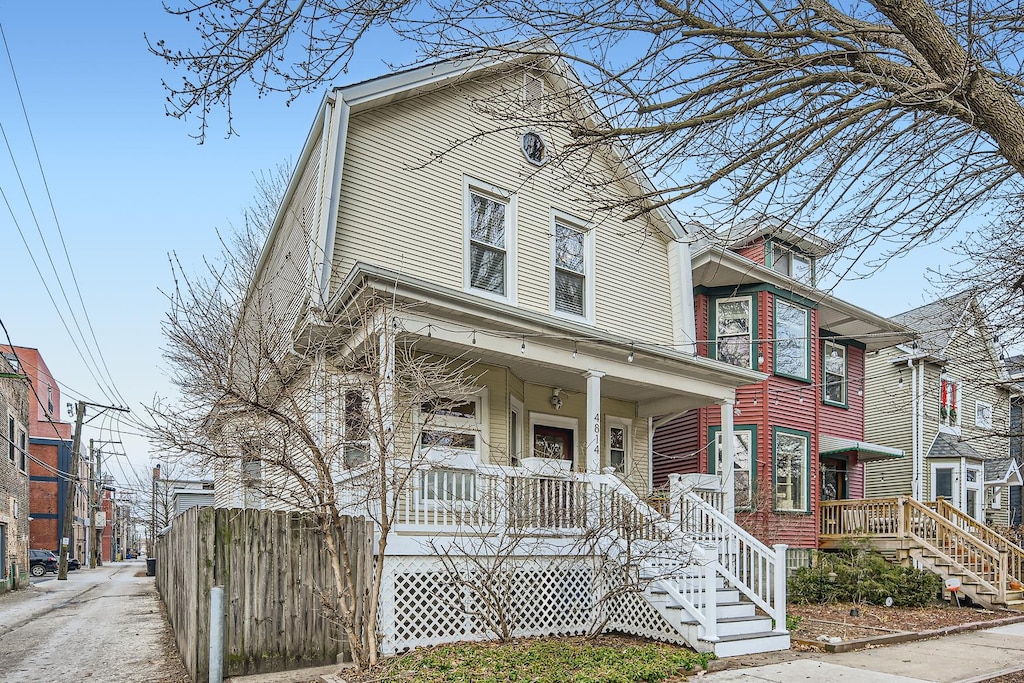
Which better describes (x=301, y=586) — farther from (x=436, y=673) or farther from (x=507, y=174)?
(x=507, y=174)

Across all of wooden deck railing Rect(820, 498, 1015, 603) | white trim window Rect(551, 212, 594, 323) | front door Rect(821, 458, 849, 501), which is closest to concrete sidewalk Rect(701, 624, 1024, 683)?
wooden deck railing Rect(820, 498, 1015, 603)

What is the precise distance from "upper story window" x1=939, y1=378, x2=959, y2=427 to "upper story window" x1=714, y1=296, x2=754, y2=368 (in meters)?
11.0

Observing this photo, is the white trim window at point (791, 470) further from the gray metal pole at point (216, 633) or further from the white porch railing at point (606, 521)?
the gray metal pole at point (216, 633)

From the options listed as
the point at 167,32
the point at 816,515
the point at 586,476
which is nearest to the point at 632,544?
the point at 586,476

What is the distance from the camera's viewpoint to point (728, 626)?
9.28 m

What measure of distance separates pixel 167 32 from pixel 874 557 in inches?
604

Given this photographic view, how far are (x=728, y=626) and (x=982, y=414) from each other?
2197 cm

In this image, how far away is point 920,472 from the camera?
2342 centimetres

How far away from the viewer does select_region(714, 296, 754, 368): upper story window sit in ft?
58.0

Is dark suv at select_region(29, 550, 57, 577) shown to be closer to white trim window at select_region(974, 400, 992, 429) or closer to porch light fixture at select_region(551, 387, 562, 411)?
porch light fixture at select_region(551, 387, 562, 411)

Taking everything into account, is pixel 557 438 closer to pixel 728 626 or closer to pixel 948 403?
pixel 728 626

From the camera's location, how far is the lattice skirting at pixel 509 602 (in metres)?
8.69

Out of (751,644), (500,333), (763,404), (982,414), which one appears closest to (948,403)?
(982,414)

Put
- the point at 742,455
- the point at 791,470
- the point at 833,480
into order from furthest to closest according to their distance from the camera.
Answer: the point at 833,480
the point at 791,470
the point at 742,455
